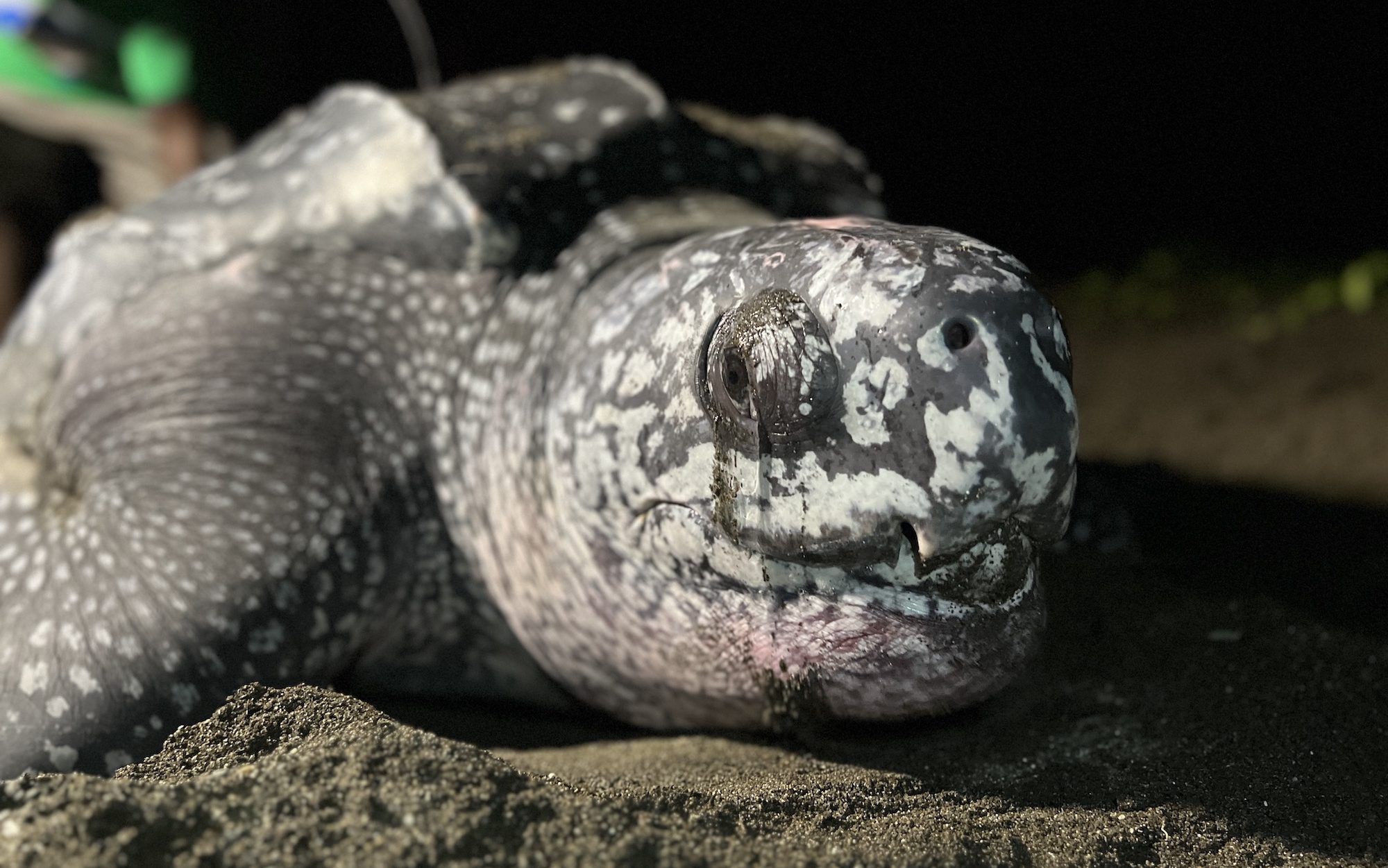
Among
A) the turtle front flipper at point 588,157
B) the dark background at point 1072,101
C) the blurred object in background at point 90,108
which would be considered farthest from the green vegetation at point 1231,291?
the blurred object in background at point 90,108

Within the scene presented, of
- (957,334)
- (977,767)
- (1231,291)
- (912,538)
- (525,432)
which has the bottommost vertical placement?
(1231,291)

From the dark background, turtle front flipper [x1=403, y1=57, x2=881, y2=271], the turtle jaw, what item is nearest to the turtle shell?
turtle front flipper [x1=403, y1=57, x2=881, y2=271]

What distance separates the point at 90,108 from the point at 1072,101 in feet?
13.6

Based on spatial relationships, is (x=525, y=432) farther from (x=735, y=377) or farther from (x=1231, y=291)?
(x=1231, y=291)

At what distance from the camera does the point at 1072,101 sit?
514cm

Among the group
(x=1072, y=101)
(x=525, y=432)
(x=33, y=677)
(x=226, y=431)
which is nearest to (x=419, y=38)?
(x=226, y=431)

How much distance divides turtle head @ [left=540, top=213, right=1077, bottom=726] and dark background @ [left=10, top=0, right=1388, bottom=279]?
3.25 metres

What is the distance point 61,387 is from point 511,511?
3.16 ft

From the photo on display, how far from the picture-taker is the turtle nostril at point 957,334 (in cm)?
112

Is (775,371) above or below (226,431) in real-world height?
above

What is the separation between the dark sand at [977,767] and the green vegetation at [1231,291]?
1.63 m

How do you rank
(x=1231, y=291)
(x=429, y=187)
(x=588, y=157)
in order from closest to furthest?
1. (x=429, y=187)
2. (x=588, y=157)
3. (x=1231, y=291)

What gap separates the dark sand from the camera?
3.03ft

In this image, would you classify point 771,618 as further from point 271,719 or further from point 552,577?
point 271,719
